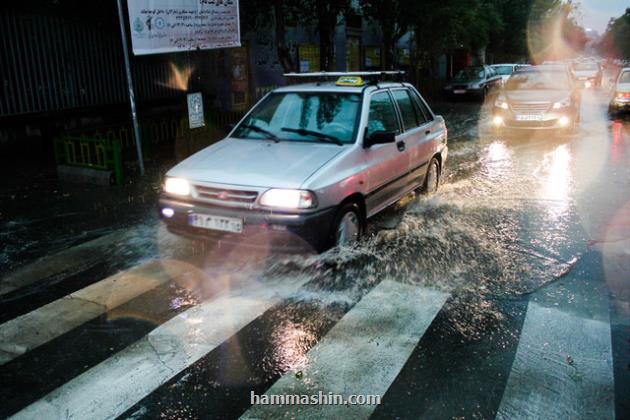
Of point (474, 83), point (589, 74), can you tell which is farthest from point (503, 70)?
point (589, 74)

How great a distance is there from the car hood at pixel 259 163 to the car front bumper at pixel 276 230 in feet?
0.88

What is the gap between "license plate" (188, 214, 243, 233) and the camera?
504 cm

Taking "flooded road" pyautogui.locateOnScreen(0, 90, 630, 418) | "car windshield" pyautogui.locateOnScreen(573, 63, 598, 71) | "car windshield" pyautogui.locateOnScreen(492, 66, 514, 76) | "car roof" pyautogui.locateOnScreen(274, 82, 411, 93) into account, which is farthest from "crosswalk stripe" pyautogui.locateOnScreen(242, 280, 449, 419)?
"car windshield" pyautogui.locateOnScreen(573, 63, 598, 71)

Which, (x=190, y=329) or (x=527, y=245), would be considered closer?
(x=190, y=329)

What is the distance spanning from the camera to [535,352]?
155 inches

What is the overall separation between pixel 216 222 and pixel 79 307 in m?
1.36

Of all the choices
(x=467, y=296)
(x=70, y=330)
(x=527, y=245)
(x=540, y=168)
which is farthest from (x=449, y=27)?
(x=70, y=330)

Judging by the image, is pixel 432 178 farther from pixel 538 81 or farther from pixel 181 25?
pixel 538 81

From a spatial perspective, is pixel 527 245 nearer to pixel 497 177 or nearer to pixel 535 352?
pixel 535 352

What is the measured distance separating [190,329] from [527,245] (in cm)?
382

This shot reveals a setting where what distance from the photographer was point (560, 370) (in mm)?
3711

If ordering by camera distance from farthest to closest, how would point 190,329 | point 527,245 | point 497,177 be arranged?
point 497,177 → point 527,245 → point 190,329

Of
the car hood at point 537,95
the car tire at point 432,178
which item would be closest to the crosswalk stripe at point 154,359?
the car tire at point 432,178

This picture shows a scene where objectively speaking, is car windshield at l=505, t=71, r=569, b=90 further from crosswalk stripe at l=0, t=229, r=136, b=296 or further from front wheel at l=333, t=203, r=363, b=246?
crosswalk stripe at l=0, t=229, r=136, b=296
